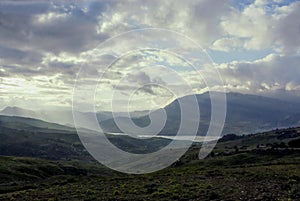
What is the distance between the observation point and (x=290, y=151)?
Result: 101 metres

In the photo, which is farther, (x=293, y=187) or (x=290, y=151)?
(x=290, y=151)

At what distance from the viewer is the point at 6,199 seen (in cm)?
4297

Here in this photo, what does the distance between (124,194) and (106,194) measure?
2466mm

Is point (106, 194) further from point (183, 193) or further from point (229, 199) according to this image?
point (229, 199)

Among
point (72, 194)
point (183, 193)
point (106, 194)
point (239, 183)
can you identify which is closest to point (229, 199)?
point (183, 193)

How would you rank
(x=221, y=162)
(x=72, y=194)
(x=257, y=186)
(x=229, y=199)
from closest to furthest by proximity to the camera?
1. (x=229, y=199)
2. (x=257, y=186)
3. (x=72, y=194)
4. (x=221, y=162)

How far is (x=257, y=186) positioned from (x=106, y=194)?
17.4 m

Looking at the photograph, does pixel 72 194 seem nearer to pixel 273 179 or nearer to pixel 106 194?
pixel 106 194

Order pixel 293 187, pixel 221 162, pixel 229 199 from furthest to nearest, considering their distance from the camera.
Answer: pixel 221 162 < pixel 293 187 < pixel 229 199

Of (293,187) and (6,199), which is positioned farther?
(6,199)

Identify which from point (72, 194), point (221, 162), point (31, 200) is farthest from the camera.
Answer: point (221, 162)

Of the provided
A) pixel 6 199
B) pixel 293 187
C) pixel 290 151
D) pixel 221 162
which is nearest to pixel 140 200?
pixel 293 187

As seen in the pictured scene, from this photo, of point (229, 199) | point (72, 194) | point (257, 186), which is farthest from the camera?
point (72, 194)

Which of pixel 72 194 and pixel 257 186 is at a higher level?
pixel 257 186
